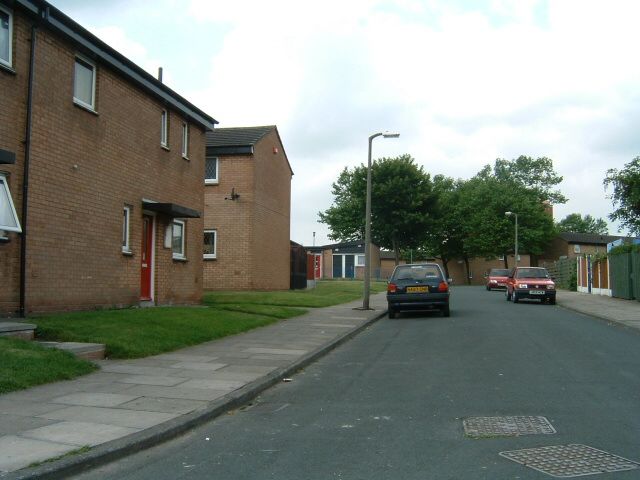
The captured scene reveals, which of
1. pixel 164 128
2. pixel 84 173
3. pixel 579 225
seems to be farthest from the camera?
pixel 579 225

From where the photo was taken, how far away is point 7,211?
1066cm

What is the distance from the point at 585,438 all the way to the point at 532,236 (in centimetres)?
6183

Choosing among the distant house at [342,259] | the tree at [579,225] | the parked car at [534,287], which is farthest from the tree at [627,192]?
the tree at [579,225]

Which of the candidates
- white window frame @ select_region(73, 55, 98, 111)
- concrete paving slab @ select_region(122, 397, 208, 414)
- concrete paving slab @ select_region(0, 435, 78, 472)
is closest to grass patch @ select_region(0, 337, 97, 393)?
concrete paving slab @ select_region(122, 397, 208, 414)

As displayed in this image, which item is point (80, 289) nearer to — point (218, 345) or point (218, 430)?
point (218, 345)

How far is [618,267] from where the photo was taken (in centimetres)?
2719

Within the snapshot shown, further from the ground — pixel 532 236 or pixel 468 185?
pixel 468 185

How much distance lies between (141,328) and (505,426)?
753 cm

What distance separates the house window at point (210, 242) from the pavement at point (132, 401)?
1325cm

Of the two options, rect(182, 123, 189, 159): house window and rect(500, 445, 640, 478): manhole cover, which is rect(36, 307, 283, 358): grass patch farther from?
→ rect(500, 445, 640, 478): manhole cover

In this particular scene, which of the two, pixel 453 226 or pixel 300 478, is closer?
pixel 300 478

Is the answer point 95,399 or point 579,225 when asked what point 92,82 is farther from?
point 579,225

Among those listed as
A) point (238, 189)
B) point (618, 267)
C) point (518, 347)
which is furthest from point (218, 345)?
point (618, 267)

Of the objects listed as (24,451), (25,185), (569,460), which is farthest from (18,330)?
(569,460)
